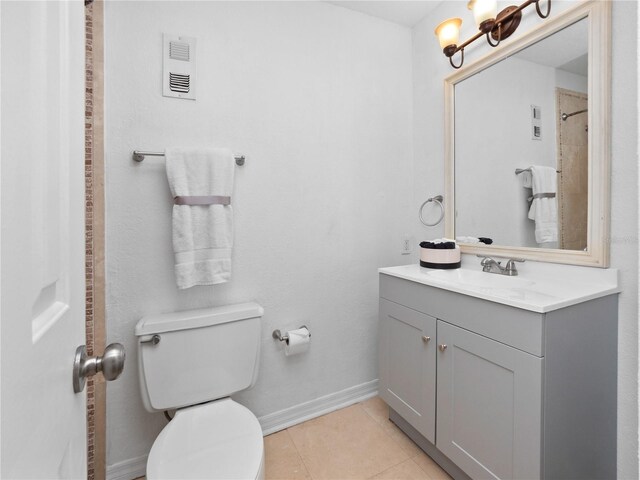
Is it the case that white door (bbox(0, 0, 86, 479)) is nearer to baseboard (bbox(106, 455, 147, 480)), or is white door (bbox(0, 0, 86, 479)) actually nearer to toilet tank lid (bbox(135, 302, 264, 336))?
toilet tank lid (bbox(135, 302, 264, 336))

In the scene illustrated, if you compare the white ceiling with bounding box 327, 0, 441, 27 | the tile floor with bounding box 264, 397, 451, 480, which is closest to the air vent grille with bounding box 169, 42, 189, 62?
the white ceiling with bounding box 327, 0, 441, 27

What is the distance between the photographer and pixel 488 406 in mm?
1094

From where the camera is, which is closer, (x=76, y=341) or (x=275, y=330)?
(x=76, y=341)

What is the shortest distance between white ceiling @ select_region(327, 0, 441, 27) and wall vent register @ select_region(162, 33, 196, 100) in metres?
0.91

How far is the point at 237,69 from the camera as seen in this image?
1.50 m

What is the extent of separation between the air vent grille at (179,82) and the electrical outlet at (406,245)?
1.50 meters

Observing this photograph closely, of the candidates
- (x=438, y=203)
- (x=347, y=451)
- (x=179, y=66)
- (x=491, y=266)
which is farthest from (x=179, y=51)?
(x=347, y=451)

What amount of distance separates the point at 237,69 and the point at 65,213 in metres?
1.32

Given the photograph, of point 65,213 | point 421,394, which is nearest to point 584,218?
point 421,394

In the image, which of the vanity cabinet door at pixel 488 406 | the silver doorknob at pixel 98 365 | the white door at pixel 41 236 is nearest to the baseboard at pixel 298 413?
the vanity cabinet door at pixel 488 406

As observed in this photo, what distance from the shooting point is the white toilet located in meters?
0.96

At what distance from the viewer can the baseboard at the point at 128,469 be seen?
1318 millimetres

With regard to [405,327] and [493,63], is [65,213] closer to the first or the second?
[405,327]

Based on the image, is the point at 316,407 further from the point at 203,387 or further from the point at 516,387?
the point at 516,387
